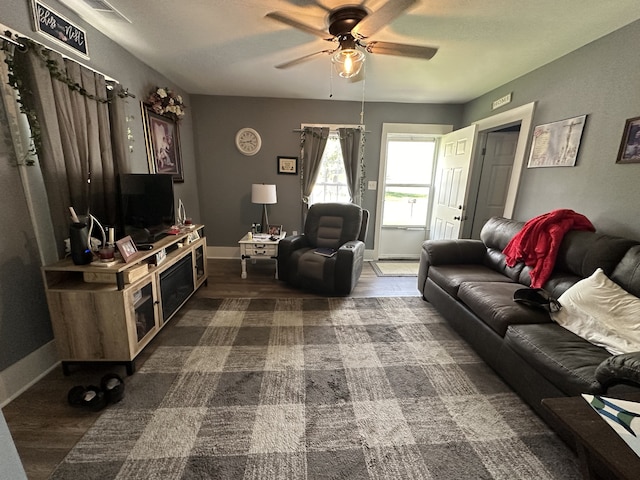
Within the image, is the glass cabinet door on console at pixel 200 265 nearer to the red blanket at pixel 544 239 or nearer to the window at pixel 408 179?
the window at pixel 408 179

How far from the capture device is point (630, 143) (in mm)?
1926

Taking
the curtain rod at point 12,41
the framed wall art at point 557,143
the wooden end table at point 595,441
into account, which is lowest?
the wooden end table at point 595,441

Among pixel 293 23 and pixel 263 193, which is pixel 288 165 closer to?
pixel 263 193

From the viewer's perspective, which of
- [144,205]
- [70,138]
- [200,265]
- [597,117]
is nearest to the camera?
[70,138]

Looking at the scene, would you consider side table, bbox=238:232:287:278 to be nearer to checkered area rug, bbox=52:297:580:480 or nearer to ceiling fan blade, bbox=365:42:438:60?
checkered area rug, bbox=52:297:580:480

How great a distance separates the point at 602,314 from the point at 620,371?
66 cm

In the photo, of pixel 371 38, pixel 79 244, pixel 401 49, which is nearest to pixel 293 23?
pixel 401 49

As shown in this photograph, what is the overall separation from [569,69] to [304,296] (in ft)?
10.9

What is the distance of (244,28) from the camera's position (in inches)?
81.2

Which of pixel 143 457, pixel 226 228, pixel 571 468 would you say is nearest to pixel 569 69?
pixel 571 468

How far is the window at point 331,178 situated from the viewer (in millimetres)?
4172

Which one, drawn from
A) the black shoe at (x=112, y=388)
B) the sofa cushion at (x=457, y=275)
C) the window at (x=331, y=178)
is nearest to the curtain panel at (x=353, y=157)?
the window at (x=331, y=178)

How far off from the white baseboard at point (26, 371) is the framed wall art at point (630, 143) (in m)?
4.31

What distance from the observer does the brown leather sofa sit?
1327 mm
